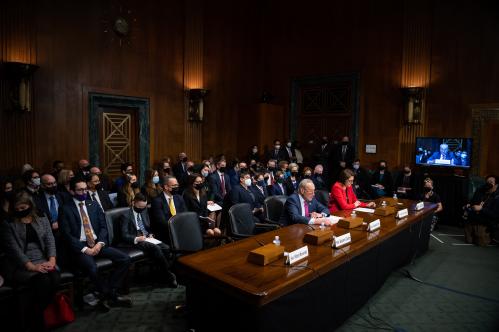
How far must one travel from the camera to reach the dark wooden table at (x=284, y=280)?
2711 millimetres

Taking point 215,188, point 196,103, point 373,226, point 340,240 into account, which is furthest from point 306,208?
point 196,103

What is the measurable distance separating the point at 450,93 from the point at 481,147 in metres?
1.59

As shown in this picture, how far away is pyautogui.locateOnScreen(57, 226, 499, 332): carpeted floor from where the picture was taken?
388 centimetres

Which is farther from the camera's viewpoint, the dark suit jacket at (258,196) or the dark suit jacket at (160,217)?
the dark suit jacket at (258,196)

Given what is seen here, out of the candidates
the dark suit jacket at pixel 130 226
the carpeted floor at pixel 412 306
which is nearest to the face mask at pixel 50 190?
the dark suit jacket at pixel 130 226

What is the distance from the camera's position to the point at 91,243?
439 cm

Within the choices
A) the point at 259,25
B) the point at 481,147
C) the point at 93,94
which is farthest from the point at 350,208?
the point at 259,25

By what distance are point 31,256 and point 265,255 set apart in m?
2.38

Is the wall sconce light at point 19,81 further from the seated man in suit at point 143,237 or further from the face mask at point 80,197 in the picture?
the seated man in suit at point 143,237

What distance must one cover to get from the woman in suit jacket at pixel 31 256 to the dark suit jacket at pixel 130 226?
928 millimetres

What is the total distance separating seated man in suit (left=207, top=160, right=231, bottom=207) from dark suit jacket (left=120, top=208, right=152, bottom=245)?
8.07 feet

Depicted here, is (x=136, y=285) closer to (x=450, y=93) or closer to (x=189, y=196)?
(x=189, y=196)

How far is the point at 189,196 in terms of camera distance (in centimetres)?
590

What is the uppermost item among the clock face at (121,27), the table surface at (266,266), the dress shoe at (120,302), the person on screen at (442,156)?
the clock face at (121,27)
